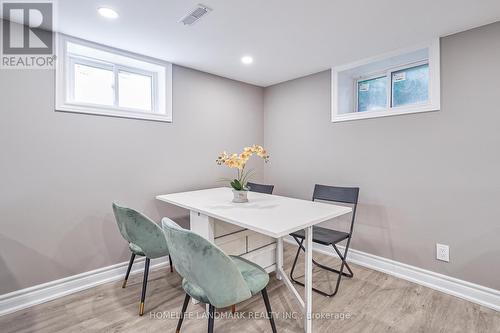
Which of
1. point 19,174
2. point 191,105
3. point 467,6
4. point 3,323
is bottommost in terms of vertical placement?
point 3,323

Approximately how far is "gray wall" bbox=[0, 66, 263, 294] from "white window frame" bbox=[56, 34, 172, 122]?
0.06 metres

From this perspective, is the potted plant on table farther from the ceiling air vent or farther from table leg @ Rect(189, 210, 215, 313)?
the ceiling air vent

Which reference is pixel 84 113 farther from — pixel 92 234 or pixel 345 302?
pixel 345 302

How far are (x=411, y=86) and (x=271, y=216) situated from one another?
2095 mm

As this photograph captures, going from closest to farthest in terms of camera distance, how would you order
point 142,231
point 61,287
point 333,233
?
1. point 142,231
2. point 61,287
3. point 333,233

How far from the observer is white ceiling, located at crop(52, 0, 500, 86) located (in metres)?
1.73

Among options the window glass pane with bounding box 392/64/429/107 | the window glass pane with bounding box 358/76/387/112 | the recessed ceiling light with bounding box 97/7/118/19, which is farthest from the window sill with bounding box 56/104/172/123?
the window glass pane with bounding box 392/64/429/107

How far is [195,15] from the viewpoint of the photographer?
1.85 meters

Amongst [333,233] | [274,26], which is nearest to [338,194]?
[333,233]

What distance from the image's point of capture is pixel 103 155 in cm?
233

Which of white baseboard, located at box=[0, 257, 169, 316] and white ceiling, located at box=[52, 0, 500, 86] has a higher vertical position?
white ceiling, located at box=[52, 0, 500, 86]

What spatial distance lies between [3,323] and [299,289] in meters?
2.26

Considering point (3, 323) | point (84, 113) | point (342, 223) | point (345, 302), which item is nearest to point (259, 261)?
point (345, 302)

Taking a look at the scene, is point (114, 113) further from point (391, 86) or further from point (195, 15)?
point (391, 86)
